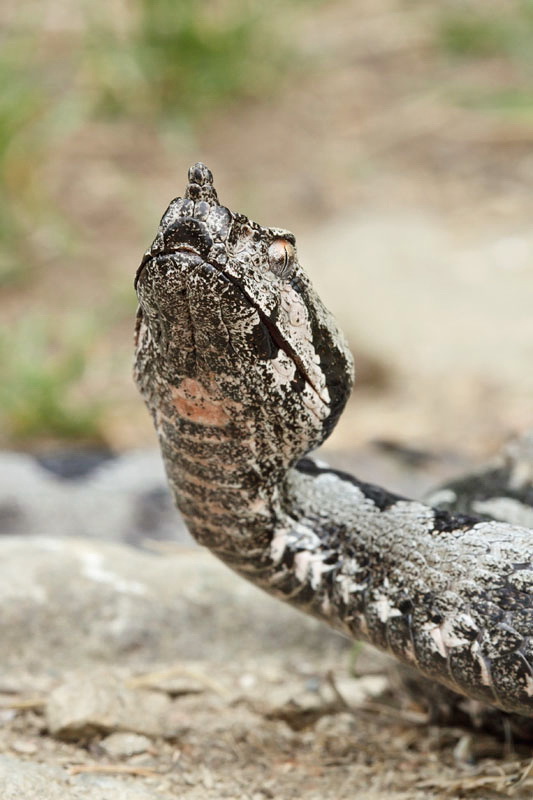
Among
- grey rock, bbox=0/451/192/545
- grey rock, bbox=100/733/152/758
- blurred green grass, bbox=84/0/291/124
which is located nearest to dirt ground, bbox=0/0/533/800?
grey rock, bbox=100/733/152/758

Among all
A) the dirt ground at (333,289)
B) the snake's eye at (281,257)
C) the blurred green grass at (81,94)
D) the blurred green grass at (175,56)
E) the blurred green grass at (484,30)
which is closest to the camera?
the snake's eye at (281,257)

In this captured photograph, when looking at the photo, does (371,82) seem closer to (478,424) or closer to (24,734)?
(478,424)

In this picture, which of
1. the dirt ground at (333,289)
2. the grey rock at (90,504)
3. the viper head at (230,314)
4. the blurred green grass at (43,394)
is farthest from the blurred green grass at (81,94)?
the viper head at (230,314)

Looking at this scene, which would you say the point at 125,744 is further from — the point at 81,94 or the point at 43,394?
the point at 81,94

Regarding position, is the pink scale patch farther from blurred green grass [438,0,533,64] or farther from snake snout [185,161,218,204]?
blurred green grass [438,0,533,64]

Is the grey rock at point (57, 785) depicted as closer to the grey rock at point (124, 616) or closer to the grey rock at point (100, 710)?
the grey rock at point (100, 710)

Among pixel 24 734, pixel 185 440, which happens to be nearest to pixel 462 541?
pixel 185 440
